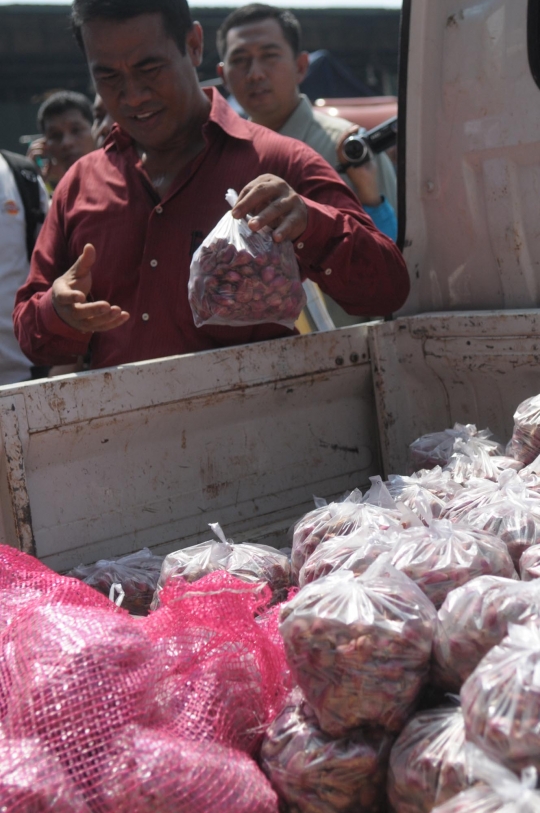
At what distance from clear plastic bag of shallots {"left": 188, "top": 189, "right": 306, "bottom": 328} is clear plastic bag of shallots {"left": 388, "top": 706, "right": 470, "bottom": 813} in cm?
143

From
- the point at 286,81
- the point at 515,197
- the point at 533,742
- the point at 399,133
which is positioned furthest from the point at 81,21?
the point at 533,742

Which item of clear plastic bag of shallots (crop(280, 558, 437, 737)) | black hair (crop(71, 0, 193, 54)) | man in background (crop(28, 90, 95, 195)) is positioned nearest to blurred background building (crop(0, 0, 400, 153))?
man in background (crop(28, 90, 95, 195))

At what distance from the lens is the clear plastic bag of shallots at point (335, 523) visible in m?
1.95

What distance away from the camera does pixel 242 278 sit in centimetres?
247

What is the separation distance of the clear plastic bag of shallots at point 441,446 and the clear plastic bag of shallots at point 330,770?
47.0 inches

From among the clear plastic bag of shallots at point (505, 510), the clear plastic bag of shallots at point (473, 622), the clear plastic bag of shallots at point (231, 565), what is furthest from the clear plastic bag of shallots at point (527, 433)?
the clear plastic bag of shallots at point (473, 622)

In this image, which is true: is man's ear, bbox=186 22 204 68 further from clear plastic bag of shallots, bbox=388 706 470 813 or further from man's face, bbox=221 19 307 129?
clear plastic bag of shallots, bbox=388 706 470 813

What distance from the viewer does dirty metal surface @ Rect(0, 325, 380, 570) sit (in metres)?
2.20

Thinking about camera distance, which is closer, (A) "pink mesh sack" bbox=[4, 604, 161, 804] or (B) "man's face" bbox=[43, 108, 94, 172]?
(A) "pink mesh sack" bbox=[4, 604, 161, 804]

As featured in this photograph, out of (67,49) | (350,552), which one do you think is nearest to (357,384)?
(350,552)

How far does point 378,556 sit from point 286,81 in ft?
11.5

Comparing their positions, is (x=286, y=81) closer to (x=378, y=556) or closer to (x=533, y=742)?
(x=378, y=556)

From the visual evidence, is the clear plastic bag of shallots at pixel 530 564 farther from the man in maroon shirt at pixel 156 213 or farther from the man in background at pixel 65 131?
the man in background at pixel 65 131

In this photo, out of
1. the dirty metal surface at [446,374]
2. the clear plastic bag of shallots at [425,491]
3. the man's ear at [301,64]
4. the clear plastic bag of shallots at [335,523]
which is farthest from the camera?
the man's ear at [301,64]
